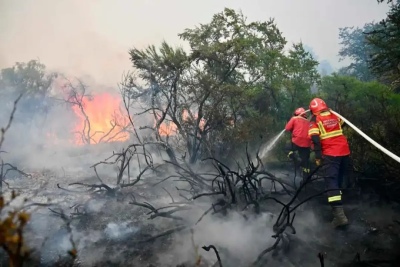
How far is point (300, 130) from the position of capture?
653cm

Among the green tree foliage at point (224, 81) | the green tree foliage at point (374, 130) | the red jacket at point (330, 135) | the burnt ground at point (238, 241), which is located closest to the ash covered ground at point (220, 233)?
the burnt ground at point (238, 241)

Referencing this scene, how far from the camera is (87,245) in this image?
448cm

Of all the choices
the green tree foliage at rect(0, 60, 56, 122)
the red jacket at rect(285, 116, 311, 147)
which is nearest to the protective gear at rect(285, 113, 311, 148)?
the red jacket at rect(285, 116, 311, 147)

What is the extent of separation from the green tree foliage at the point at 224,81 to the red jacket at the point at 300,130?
292 centimetres

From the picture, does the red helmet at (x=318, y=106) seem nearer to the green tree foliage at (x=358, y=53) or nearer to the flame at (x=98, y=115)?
the green tree foliage at (x=358, y=53)

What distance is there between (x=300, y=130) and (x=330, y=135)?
1395 millimetres

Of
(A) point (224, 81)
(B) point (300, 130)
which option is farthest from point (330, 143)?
(A) point (224, 81)

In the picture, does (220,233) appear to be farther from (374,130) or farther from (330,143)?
(374,130)

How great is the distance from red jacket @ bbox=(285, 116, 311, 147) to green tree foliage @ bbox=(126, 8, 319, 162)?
2919mm

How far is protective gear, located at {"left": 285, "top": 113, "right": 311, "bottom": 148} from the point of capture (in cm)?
651

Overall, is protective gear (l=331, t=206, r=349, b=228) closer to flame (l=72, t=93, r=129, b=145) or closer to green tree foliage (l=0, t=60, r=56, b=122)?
flame (l=72, t=93, r=129, b=145)

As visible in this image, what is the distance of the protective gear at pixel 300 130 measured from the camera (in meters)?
6.51

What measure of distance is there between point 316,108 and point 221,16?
7.72 m

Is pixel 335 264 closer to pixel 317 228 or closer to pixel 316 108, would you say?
pixel 317 228
